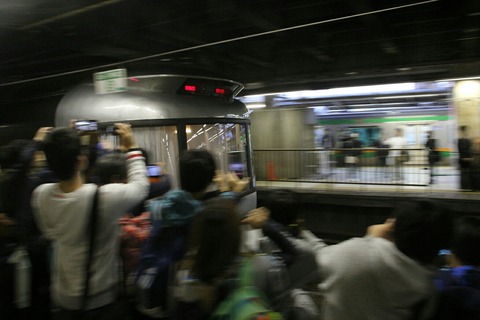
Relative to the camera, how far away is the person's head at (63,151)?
1.89 meters

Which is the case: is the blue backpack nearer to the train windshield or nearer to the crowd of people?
the crowd of people

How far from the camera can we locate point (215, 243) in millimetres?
1470

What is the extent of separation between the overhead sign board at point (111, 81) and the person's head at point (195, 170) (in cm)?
307

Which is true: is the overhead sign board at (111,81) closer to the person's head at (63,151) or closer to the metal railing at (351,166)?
the person's head at (63,151)

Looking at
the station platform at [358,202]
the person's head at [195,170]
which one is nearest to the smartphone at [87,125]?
the person's head at [195,170]

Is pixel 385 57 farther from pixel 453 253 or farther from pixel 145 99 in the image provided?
pixel 453 253

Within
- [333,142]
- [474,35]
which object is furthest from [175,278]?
[333,142]

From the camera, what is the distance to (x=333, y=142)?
13609mm

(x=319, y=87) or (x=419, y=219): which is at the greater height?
(x=319, y=87)

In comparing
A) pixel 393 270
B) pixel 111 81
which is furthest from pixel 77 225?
pixel 111 81

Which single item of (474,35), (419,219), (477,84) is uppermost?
(474,35)

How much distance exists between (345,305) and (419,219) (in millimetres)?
469

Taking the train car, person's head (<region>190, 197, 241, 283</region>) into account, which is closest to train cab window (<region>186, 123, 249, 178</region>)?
the train car

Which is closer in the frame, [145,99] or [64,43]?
[145,99]
